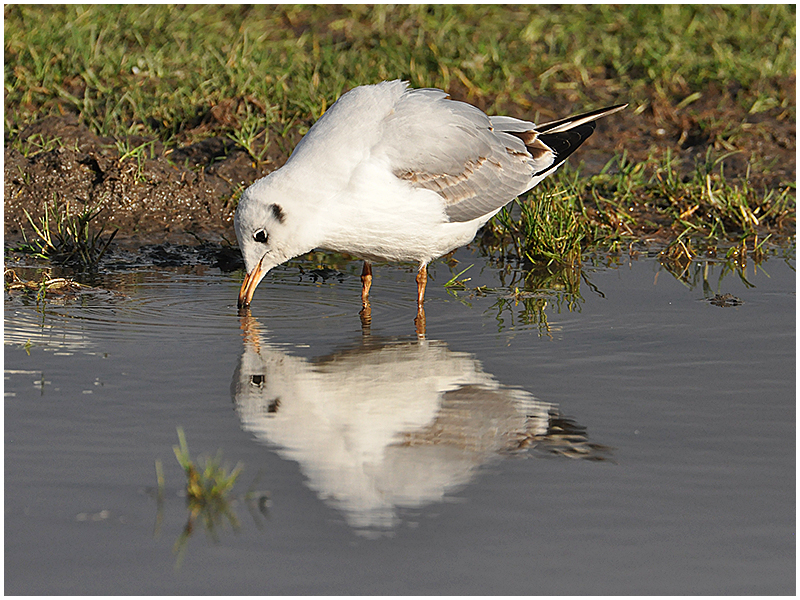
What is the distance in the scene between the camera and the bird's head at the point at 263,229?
20.2 ft

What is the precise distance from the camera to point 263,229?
6215 mm

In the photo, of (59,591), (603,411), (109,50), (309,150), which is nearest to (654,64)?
(109,50)

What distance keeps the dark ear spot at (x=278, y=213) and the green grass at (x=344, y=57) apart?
3026mm

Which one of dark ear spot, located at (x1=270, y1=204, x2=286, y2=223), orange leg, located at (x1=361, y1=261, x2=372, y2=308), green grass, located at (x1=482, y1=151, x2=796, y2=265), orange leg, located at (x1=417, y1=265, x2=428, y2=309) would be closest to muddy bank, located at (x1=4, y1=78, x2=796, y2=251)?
green grass, located at (x1=482, y1=151, x2=796, y2=265)

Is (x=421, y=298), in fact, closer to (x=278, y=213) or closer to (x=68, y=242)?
(x=278, y=213)

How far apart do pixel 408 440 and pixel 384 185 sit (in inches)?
83.4

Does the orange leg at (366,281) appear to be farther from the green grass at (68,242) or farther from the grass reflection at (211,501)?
the grass reflection at (211,501)

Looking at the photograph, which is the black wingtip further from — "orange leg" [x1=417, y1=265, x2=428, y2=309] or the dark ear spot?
the dark ear spot

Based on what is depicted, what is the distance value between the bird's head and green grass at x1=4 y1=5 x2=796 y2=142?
289 cm

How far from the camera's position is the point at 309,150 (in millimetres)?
6320

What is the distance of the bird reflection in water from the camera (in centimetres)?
410

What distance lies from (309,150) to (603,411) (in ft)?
7.67

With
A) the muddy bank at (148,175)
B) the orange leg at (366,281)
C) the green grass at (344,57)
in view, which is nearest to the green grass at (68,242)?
the muddy bank at (148,175)

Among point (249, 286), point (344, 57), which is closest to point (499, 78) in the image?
point (344, 57)
